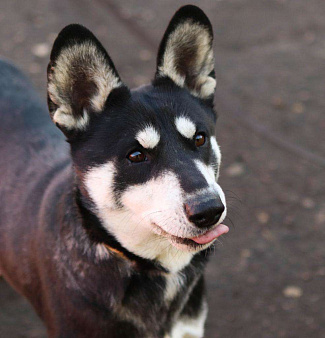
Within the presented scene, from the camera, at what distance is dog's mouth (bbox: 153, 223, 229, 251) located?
7.55 ft

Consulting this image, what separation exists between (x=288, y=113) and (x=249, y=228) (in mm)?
1644

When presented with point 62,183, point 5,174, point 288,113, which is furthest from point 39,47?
point 62,183

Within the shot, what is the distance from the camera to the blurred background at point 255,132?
143 inches

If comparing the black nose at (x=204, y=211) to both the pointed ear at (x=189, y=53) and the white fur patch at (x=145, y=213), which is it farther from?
the pointed ear at (x=189, y=53)

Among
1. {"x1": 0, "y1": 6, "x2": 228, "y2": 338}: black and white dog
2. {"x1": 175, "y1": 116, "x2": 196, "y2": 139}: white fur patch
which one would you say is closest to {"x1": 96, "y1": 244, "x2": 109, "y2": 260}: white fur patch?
{"x1": 0, "y1": 6, "x2": 228, "y2": 338}: black and white dog

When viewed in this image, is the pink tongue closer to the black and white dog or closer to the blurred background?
the black and white dog

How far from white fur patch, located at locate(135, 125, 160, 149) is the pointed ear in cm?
45

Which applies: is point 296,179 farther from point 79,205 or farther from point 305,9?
point 305,9

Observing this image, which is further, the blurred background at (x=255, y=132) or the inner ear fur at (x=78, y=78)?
the blurred background at (x=255, y=132)

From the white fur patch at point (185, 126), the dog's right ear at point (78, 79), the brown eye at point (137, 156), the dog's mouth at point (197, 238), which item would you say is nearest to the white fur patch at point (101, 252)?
the dog's mouth at point (197, 238)

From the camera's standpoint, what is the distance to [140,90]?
2.65 metres

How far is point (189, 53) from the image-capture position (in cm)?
270

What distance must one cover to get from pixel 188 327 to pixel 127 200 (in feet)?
2.88

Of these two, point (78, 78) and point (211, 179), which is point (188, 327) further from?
point (78, 78)
